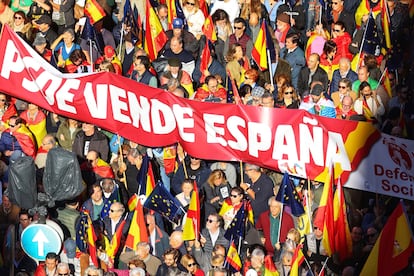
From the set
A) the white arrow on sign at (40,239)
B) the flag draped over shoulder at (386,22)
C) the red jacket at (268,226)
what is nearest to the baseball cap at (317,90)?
the flag draped over shoulder at (386,22)

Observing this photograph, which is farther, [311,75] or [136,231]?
[311,75]

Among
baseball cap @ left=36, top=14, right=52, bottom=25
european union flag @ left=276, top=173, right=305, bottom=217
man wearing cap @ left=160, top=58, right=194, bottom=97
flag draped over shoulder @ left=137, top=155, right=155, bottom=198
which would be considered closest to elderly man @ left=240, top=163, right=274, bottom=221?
european union flag @ left=276, top=173, right=305, bottom=217

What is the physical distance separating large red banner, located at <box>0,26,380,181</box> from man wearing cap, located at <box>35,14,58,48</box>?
1.82 metres

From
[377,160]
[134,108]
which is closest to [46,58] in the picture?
[134,108]

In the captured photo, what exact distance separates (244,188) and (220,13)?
14.0 feet

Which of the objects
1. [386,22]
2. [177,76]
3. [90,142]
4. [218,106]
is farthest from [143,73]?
[386,22]

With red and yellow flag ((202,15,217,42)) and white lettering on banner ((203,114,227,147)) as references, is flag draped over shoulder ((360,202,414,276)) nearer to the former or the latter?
white lettering on banner ((203,114,227,147))

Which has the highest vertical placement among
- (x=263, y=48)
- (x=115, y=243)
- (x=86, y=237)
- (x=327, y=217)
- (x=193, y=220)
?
(x=263, y=48)

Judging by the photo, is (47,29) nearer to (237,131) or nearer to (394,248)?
(237,131)

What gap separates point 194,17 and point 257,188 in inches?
182

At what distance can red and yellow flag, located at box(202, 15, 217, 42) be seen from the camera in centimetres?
2787

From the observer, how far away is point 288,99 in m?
25.6

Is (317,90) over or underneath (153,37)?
underneath

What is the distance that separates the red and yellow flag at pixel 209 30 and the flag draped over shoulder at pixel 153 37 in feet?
2.03
